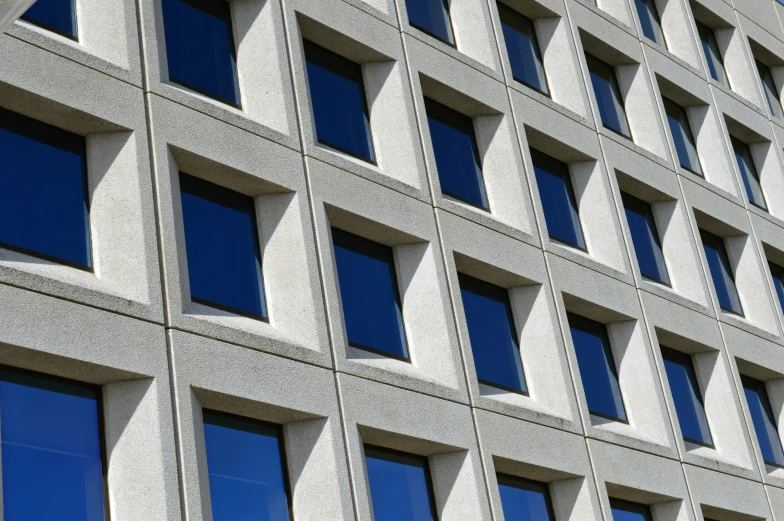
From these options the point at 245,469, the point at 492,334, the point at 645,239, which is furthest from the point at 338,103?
the point at 645,239

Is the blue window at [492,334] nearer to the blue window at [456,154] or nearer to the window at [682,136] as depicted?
the blue window at [456,154]

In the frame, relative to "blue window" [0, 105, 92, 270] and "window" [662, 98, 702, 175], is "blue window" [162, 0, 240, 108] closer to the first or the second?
"blue window" [0, 105, 92, 270]

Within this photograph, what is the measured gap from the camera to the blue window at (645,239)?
28938 millimetres

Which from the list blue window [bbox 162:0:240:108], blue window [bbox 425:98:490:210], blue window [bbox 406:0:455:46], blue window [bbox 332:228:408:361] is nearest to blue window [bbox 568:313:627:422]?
blue window [bbox 425:98:490:210]

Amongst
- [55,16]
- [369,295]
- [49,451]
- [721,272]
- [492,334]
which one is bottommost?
[49,451]

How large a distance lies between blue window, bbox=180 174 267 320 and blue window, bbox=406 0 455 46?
7230 millimetres

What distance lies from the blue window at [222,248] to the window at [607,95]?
42.4ft

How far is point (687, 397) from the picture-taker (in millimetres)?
28078

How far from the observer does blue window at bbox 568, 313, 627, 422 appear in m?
25.1

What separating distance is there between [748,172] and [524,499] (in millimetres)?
16966

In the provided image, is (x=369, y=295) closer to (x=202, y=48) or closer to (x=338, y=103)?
(x=338, y=103)

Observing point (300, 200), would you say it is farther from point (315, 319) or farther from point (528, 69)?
point (528, 69)

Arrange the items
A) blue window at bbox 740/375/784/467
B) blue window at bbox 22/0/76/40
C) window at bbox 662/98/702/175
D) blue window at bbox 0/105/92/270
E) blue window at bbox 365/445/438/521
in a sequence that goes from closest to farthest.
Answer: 1. blue window at bbox 0/105/92/270
2. blue window at bbox 22/0/76/40
3. blue window at bbox 365/445/438/521
4. blue window at bbox 740/375/784/467
5. window at bbox 662/98/702/175

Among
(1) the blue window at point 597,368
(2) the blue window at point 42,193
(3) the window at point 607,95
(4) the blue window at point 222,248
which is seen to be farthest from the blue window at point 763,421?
(2) the blue window at point 42,193
